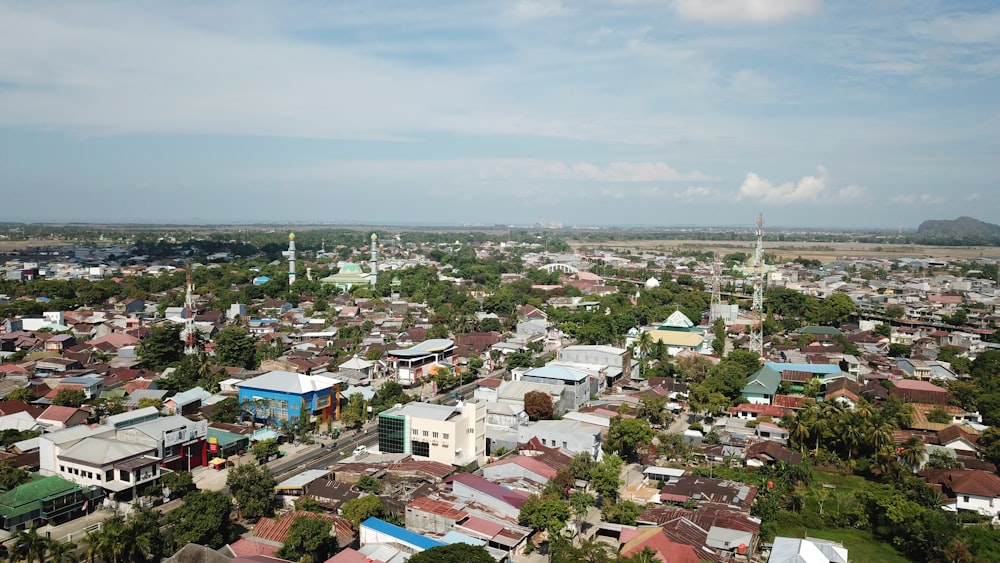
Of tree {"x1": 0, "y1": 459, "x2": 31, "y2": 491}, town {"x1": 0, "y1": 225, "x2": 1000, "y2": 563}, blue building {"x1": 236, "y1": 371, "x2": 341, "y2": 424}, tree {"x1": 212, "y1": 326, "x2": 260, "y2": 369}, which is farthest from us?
tree {"x1": 212, "y1": 326, "x2": 260, "y2": 369}

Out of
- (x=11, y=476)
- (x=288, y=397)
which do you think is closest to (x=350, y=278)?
(x=288, y=397)

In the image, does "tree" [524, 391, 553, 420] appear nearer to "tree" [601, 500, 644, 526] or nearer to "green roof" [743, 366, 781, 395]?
"tree" [601, 500, 644, 526]

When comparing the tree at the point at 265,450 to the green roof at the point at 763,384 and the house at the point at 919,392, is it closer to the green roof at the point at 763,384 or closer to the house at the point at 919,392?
the green roof at the point at 763,384

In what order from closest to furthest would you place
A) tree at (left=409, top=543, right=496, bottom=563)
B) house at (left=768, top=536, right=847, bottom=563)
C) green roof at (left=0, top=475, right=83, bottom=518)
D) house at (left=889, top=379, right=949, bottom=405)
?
tree at (left=409, top=543, right=496, bottom=563) → house at (left=768, top=536, right=847, bottom=563) → green roof at (left=0, top=475, right=83, bottom=518) → house at (left=889, top=379, right=949, bottom=405)

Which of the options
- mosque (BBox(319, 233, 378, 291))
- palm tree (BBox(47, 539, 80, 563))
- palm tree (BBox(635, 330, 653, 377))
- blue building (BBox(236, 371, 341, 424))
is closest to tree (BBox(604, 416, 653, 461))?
blue building (BBox(236, 371, 341, 424))

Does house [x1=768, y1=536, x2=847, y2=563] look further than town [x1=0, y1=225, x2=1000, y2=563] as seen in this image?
No

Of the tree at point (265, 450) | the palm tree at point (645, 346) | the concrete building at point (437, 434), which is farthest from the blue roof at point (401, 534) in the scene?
the palm tree at point (645, 346)

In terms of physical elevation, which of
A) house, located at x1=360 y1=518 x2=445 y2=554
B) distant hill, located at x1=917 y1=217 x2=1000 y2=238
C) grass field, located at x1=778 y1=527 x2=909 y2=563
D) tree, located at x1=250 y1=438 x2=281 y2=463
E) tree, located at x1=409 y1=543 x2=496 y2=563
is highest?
distant hill, located at x1=917 y1=217 x2=1000 y2=238
